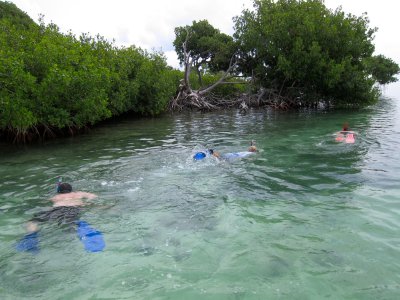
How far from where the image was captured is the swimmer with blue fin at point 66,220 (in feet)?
19.0

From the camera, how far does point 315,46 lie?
92.4 feet

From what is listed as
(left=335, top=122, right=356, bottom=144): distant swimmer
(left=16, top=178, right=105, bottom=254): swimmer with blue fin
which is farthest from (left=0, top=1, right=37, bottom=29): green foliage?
(left=16, top=178, right=105, bottom=254): swimmer with blue fin

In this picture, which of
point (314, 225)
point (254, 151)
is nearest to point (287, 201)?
point (314, 225)

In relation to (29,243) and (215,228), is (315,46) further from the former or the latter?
(29,243)

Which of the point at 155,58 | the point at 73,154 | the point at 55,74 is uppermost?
the point at 155,58

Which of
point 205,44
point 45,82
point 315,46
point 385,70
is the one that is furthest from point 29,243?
point 385,70

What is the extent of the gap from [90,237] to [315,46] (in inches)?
1059

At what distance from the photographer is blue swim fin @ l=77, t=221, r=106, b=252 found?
5.67m

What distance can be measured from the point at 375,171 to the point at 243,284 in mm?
6737

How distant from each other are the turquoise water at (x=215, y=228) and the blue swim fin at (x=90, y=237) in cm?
14

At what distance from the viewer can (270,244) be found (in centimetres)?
563

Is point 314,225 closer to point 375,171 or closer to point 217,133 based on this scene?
point 375,171

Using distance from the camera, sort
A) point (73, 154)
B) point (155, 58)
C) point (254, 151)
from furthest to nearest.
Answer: point (155, 58) → point (73, 154) → point (254, 151)

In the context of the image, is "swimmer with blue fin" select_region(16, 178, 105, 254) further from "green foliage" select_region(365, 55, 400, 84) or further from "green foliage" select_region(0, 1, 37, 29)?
"green foliage" select_region(365, 55, 400, 84)
